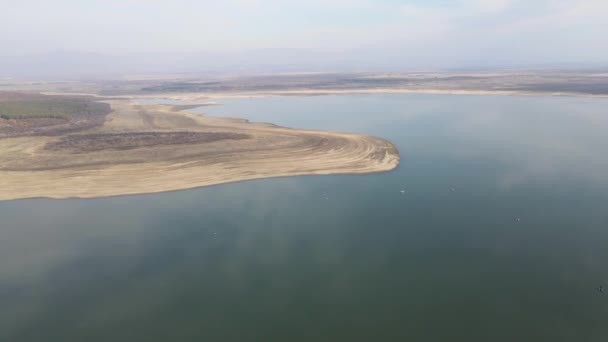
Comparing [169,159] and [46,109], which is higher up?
[46,109]

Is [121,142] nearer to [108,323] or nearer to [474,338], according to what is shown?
[108,323]

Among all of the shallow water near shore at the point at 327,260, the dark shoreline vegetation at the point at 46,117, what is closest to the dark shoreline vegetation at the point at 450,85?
the dark shoreline vegetation at the point at 46,117

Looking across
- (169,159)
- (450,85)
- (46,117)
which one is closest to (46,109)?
(46,117)

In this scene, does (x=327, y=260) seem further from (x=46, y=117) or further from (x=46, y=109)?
(x=46, y=109)

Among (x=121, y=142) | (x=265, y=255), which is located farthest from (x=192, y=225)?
(x=121, y=142)

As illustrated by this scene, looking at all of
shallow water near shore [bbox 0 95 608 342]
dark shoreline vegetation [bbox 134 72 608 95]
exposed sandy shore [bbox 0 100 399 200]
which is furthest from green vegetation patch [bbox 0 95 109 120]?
dark shoreline vegetation [bbox 134 72 608 95]

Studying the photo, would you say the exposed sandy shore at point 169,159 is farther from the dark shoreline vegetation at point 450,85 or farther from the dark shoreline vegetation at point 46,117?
the dark shoreline vegetation at point 450,85
